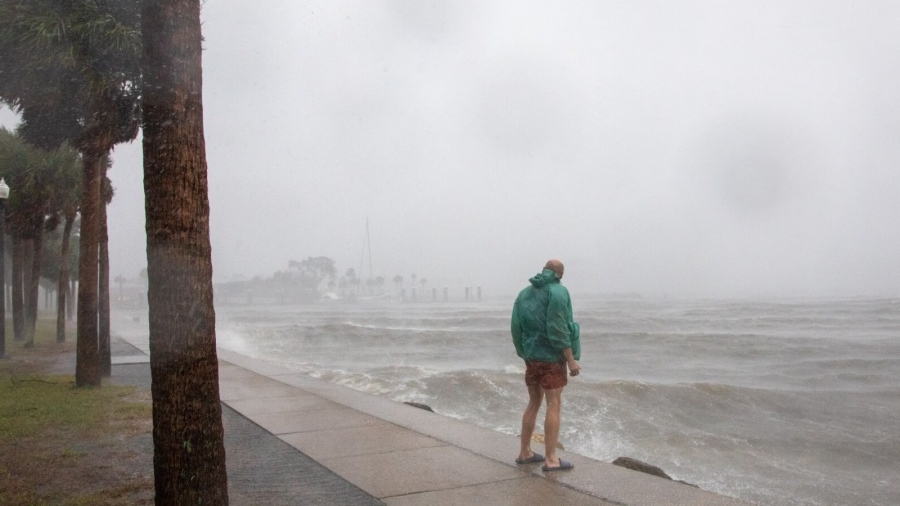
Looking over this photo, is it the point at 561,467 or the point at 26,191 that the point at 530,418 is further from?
the point at 26,191

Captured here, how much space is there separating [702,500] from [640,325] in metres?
41.1

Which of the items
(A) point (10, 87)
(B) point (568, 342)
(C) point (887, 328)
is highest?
(A) point (10, 87)

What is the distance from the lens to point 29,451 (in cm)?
703

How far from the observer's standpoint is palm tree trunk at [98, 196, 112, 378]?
1227cm

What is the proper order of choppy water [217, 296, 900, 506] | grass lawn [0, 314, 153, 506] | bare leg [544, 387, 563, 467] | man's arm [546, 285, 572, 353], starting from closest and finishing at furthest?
grass lawn [0, 314, 153, 506], man's arm [546, 285, 572, 353], bare leg [544, 387, 563, 467], choppy water [217, 296, 900, 506]

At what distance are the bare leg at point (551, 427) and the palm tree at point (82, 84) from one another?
700 centimetres

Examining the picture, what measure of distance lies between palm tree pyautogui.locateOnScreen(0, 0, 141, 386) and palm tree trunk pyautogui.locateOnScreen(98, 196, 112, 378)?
0.44 m

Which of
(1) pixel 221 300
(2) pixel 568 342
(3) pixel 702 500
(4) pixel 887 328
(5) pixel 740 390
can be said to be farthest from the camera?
(1) pixel 221 300

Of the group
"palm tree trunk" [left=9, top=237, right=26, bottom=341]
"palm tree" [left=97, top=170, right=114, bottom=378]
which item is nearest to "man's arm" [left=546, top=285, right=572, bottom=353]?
"palm tree" [left=97, top=170, right=114, bottom=378]

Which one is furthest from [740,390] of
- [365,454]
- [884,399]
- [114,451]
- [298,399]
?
[114,451]

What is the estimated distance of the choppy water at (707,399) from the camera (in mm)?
9578

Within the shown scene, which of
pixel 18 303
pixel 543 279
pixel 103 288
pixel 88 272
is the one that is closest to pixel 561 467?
pixel 543 279

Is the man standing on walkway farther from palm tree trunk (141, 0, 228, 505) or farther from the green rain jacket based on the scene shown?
palm tree trunk (141, 0, 228, 505)

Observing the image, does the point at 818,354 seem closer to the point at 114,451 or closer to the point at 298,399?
the point at 298,399
